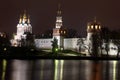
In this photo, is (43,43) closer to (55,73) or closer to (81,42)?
(81,42)

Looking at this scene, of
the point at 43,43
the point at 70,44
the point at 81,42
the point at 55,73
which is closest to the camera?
the point at 55,73

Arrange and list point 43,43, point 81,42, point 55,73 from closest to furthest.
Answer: point 55,73 < point 81,42 < point 43,43

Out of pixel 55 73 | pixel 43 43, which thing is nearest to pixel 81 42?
pixel 43 43

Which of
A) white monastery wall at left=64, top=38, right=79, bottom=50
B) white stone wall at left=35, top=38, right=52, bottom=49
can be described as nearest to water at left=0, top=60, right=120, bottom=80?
white monastery wall at left=64, top=38, right=79, bottom=50

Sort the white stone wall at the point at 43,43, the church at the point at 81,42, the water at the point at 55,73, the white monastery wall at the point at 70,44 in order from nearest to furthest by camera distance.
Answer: the water at the point at 55,73 < the church at the point at 81,42 < the white monastery wall at the point at 70,44 < the white stone wall at the point at 43,43

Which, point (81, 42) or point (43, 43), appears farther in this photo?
point (43, 43)

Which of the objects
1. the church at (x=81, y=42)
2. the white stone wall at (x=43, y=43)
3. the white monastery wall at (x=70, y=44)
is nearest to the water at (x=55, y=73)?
the church at (x=81, y=42)

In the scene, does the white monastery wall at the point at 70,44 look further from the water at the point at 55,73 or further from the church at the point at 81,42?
the water at the point at 55,73

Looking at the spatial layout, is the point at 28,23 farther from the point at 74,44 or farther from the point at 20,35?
the point at 74,44

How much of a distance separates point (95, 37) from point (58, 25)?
37.7m

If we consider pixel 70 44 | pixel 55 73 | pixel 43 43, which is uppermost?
pixel 43 43

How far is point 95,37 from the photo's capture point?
11000 centimetres

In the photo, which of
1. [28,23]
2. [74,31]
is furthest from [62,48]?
[28,23]

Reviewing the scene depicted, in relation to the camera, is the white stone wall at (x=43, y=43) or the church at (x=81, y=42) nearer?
the church at (x=81, y=42)
